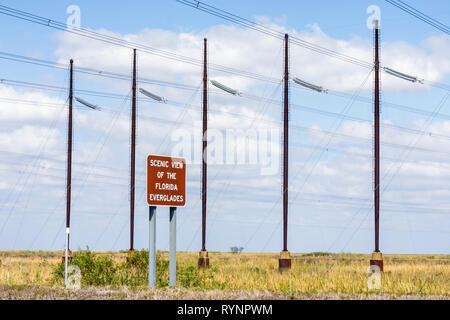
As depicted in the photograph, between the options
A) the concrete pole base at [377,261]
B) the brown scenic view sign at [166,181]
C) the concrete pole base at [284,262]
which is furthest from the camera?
the concrete pole base at [284,262]

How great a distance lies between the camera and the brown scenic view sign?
21406 millimetres

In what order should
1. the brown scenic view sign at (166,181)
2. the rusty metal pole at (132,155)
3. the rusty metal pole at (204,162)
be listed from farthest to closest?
the rusty metal pole at (132,155), the rusty metal pole at (204,162), the brown scenic view sign at (166,181)

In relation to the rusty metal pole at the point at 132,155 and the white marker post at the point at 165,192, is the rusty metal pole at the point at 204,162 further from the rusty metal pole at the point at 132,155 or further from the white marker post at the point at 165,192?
the white marker post at the point at 165,192

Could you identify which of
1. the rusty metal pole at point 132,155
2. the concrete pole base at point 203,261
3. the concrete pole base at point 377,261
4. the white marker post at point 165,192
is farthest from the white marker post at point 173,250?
the rusty metal pole at point 132,155

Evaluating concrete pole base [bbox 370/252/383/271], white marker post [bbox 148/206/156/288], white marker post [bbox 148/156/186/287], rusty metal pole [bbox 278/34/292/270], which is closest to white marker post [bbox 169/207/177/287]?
white marker post [bbox 148/156/186/287]

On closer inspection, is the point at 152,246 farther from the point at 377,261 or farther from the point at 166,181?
the point at 377,261

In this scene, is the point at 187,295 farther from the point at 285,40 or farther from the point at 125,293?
the point at 285,40

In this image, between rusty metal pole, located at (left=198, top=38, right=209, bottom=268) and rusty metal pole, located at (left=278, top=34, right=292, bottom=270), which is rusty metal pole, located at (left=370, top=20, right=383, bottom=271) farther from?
rusty metal pole, located at (left=198, top=38, right=209, bottom=268)

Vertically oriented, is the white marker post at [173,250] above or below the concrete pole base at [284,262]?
above

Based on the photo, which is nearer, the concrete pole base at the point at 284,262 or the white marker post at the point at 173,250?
the white marker post at the point at 173,250

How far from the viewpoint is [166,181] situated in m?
21.8

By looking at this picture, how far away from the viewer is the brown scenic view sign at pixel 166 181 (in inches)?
843

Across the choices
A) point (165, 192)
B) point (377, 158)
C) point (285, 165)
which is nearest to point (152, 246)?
point (165, 192)
